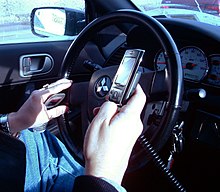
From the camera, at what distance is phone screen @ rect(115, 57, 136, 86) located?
2.68ft

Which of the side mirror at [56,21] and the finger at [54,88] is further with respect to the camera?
the side mirror at [56,21]

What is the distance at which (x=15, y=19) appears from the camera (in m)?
2.00

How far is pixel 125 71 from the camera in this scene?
2.74 ft

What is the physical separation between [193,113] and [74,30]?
119 cm

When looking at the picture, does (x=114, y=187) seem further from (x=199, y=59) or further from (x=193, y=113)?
(x=199, y=59)

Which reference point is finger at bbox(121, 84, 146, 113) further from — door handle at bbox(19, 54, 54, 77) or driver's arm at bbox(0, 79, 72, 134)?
door handle at bbox(19, 54, 54, 77)

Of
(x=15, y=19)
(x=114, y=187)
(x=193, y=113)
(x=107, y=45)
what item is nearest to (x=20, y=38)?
(x=15, y=19)

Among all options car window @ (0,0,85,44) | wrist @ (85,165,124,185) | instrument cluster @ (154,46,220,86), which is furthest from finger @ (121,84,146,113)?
car window @ (0,0,85,44)

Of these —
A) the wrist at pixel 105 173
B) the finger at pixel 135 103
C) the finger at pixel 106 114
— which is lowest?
the wrist at pixel 105 173

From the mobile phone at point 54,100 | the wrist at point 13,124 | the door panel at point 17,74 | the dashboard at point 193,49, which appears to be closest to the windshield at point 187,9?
the dashboard at point 193,49

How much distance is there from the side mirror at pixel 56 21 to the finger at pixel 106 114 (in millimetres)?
1437

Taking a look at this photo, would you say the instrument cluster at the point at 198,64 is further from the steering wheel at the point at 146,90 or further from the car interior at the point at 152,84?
the steering wheel at the point at 146,90

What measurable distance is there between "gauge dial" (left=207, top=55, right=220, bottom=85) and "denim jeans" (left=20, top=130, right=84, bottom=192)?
0.65m

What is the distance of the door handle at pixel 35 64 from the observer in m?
1.79
